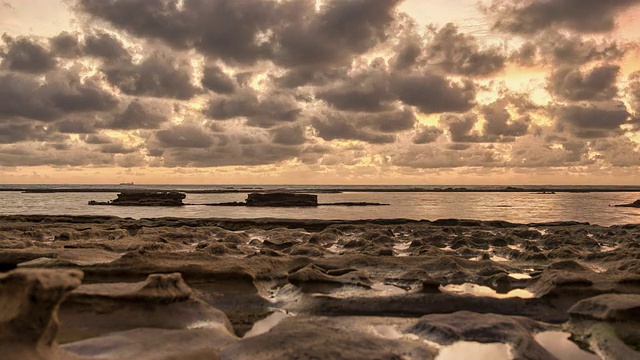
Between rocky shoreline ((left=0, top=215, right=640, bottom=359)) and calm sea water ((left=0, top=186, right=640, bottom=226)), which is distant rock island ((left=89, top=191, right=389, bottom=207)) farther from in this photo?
rocky shoreline ((left=0, top=215, right=640, bottom=359))

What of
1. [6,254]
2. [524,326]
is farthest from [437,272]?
Answer: [6,254]

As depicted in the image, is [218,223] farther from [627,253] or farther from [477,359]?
[477,359]

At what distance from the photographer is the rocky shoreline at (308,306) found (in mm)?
6383

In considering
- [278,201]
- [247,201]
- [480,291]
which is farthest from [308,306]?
[278,201]

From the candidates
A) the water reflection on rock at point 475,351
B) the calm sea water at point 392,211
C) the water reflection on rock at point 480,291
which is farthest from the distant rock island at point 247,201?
the water reflection on rock at point 475,351

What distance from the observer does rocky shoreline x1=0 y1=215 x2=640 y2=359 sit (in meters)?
6.38

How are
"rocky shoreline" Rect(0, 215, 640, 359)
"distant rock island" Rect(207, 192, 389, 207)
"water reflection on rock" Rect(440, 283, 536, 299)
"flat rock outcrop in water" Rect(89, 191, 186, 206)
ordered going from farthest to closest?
"flat rock outcrop in water" Rect(89, 191, 186, 206) → "distant rock island" Rect(207, 192, 389, 207) → "water reflection on rock" Rect(440, 283, 536, 299) → "rocky shoreline" Rect(0, 215, 640, 359)

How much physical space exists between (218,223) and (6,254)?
18.4 meters

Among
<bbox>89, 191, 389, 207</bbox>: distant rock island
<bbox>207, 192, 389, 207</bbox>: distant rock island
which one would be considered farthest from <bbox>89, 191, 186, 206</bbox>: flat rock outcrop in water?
<bbox>207, 192, 389, 207</bbox>: distant rock island

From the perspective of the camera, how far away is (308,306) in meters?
9.84

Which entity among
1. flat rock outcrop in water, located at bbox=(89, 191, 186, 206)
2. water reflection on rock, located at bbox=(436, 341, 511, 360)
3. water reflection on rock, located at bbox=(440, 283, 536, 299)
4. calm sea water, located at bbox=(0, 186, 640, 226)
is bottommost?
calm sea water, located at bbox=(0, 186, 640, 226)

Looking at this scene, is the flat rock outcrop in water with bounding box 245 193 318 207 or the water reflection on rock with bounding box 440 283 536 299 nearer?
the water reflection on rock with bounding box 440 283 536 299

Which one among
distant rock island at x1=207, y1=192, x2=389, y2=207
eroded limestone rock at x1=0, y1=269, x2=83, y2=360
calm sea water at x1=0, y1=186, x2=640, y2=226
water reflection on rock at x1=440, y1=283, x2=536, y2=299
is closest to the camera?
eroded limestone rock at x1=0, y1=269, x2=83, y2=360

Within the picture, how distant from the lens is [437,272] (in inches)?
509
